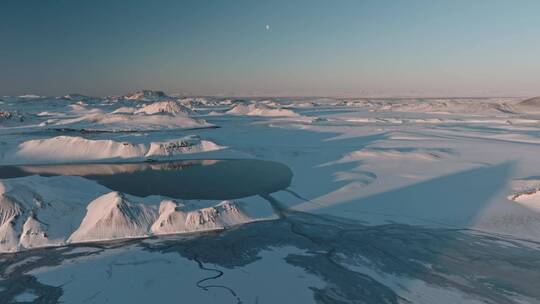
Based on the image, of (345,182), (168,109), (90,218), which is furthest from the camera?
(168,109)

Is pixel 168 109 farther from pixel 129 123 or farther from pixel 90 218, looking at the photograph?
pixel 90 218

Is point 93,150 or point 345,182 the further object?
point 93,150

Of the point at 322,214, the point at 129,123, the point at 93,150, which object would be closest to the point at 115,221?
the point at 322,214

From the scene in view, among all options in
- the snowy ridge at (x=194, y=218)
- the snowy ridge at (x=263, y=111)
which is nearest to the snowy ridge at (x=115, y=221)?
the snowy ridge at (x=194, y=218)

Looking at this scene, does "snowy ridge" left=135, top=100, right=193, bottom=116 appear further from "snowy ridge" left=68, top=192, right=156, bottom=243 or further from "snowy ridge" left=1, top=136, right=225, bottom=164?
"snowy ridge" left=68, top=192, right=156, bottom=243

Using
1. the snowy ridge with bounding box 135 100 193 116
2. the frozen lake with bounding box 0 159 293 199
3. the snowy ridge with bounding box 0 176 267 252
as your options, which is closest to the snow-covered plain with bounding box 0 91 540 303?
the snowy ridge with bounding box 0 176 267 252

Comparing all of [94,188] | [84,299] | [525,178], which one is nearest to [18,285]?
[84,299]

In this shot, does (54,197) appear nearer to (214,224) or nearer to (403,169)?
(214,224)

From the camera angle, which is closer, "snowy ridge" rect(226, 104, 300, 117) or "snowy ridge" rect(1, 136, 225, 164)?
"snowy ridge" rect(1, 136, 225, 164)
